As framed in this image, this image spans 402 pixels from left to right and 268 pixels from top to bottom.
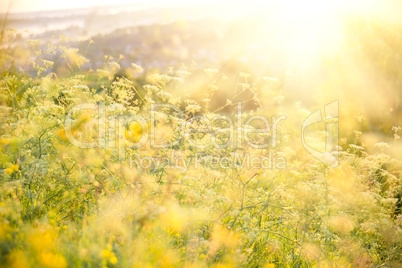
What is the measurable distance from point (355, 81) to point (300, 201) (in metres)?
5.32

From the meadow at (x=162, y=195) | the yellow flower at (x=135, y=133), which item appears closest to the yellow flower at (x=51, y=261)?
the meadow at (x=162, y=195)

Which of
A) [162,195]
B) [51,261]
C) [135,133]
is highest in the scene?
[135,133]

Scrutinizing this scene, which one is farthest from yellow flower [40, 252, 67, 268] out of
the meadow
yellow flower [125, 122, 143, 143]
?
yellow flower [125, 122, 143, 143]

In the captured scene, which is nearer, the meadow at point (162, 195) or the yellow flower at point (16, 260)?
the yellow flower at point (16, 260)

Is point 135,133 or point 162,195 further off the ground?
point 135,133

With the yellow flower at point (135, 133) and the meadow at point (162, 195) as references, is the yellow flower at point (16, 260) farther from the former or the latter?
the yellow flower at point (135, 133)

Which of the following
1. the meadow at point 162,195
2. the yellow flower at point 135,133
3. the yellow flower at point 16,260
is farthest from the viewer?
the yellow flower at point 135,133

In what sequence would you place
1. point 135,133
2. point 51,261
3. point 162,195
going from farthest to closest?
point 162,195 < point 135,133 < point 51,261

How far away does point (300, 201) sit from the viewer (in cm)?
295

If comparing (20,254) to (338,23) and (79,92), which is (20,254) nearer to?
(79,92)

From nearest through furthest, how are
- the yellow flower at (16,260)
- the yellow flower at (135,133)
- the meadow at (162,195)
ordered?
the yellow flower at (16,260) → the meadow at (162,195) → the yellow flower at (135,133)

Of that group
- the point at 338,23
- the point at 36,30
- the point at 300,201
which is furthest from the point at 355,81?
the point at 36,30

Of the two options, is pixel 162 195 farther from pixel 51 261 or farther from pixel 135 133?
pixel 51 261

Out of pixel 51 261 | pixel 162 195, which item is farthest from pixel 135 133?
pixel 51 261
